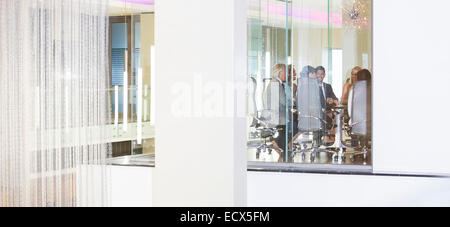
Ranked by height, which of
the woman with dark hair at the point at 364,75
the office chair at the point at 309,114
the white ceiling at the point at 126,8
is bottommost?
the office chair at the point at 309,114

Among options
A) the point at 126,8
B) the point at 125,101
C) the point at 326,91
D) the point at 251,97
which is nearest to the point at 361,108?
the point at 326,91

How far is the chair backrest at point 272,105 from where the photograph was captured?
5.11 meters

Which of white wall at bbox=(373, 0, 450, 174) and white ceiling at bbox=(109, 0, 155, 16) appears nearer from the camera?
white wall at bbox=(373, 0, 450, 174)

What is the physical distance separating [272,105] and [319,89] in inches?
17.7

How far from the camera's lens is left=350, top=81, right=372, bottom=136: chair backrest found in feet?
16.2

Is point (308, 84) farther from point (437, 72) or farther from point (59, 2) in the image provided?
point (59, 2)

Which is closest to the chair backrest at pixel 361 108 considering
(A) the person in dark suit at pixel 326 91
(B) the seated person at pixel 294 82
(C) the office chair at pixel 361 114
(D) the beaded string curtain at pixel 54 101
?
(C) the office chair at pixel 361 114

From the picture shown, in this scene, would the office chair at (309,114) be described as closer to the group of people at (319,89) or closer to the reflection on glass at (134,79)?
the group of people at (319,89)

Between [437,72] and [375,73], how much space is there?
488 millimetres

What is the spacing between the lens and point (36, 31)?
483cm

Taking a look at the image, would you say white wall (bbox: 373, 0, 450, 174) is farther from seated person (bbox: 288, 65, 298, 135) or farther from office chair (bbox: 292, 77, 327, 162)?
seated person (bbox: 288, 65, 298, 135)

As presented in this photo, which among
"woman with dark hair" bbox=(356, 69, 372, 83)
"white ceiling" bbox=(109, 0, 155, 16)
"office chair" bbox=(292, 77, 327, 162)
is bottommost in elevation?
"office chair" bbox=(292, 77, 327, 162)

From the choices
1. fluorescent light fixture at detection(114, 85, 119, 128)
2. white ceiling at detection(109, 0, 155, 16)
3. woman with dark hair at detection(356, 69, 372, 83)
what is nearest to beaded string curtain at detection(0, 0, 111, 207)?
fluorescent light fixture at detection(114, 85, 119, 128)

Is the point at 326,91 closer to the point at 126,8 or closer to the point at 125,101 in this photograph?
the point at 125,101
